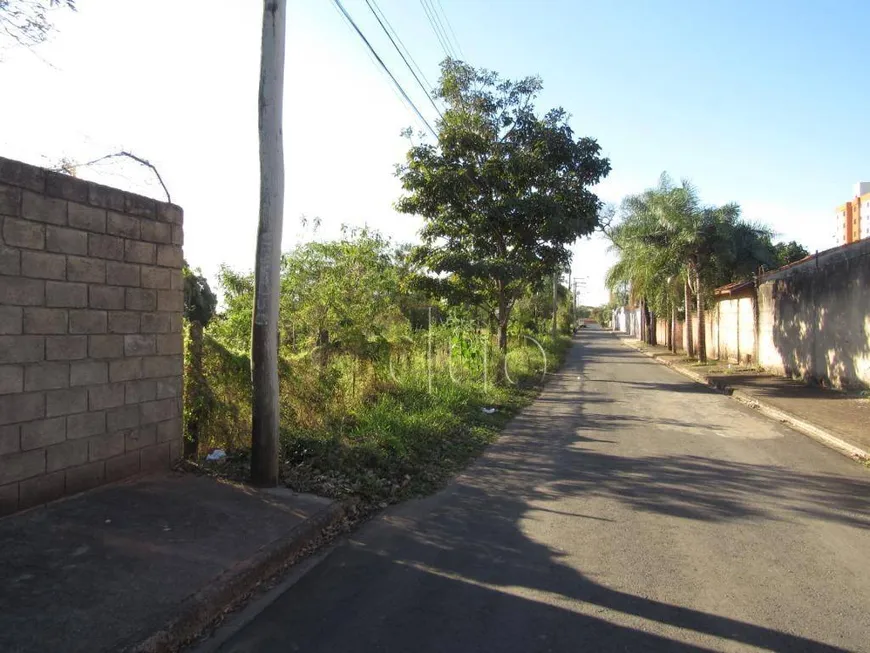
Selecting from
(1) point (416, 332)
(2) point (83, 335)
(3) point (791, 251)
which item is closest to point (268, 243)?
(2) point (83, 335)

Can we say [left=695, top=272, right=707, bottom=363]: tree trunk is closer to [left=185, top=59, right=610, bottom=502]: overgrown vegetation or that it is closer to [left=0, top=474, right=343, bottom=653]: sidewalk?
[left=185, top=59, right=610, bottom=502]: overgrown vegetation

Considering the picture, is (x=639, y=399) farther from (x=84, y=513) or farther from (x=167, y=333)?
(x=84, y=513)

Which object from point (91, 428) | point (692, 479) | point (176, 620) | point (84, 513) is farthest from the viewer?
point (692, 479)

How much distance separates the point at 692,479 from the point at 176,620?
5.49 meters

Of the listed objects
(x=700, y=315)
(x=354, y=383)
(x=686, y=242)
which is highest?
(x=686, y=242)

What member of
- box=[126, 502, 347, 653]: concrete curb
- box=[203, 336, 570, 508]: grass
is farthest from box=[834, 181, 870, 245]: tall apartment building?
box=[126, 502, 347, 653]: concrete curb

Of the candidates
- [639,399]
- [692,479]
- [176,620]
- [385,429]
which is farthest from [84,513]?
[639,399]

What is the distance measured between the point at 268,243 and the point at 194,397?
1997 mm

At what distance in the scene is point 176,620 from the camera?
3.37 metres

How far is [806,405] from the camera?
40.2ft

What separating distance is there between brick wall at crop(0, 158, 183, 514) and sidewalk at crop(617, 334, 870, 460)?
27.7 ft

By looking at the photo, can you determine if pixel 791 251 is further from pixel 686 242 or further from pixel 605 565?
pixel 605 565

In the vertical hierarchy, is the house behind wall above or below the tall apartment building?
below

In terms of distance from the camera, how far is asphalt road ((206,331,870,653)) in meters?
3.36
